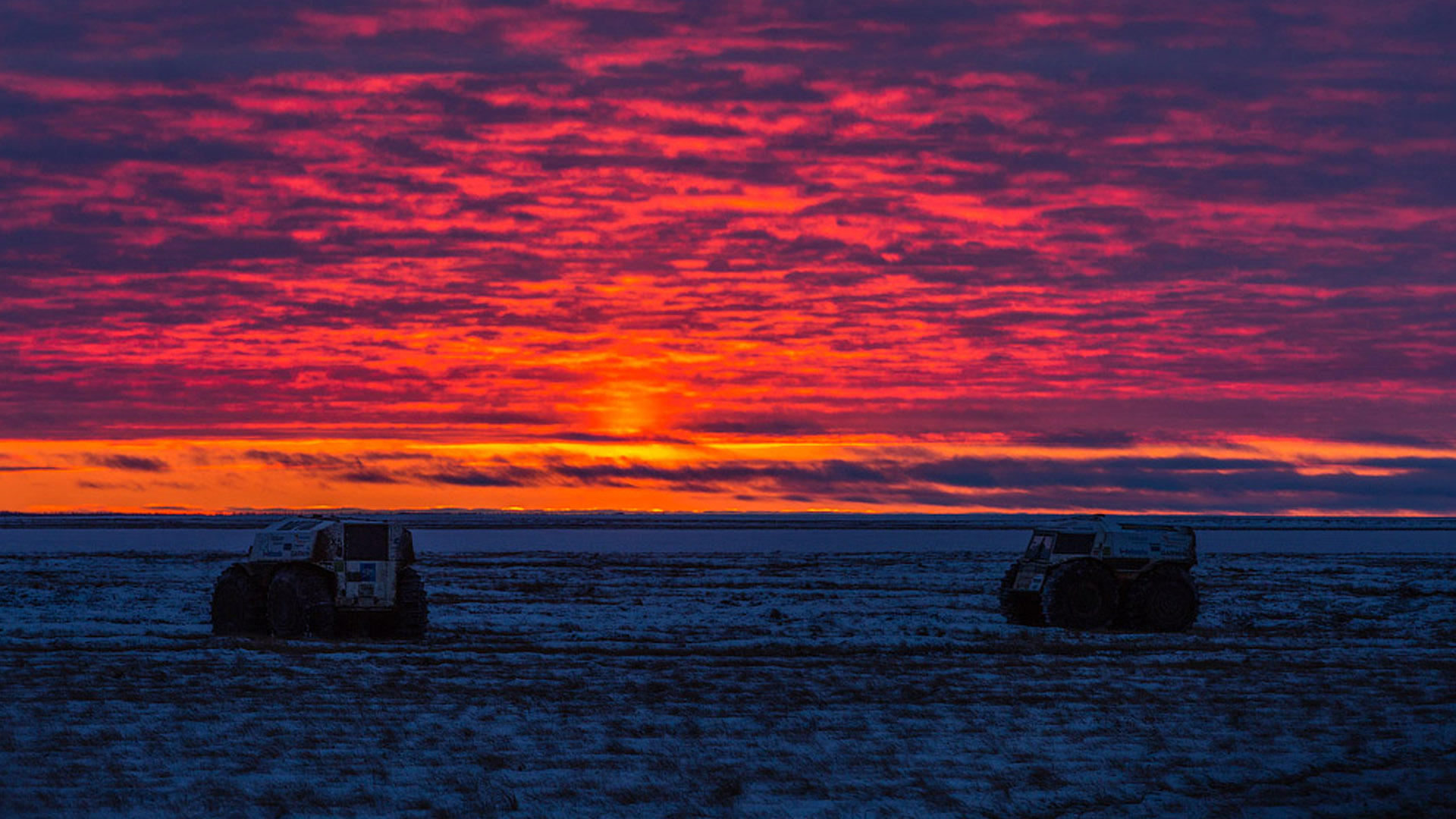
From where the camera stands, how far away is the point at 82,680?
22.7 metres

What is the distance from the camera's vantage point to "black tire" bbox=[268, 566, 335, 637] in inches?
1189

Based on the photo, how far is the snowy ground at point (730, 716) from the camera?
14.4 metres

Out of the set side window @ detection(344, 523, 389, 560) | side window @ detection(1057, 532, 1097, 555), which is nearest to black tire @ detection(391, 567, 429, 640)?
side window @ detection(344, 523, 389, 560)

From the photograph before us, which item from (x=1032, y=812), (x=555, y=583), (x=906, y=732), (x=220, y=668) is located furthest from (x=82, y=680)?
(x=555, y=583)

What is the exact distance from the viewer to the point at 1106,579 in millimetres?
35156

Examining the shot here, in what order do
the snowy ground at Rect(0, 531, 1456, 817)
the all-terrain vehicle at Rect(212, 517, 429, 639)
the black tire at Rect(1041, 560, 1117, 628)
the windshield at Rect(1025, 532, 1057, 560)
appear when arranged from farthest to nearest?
the windshield at Rect(1025, 532, 1057, 560), the black tire at Rect(1041, 560, 1117, 628), the all-terrain vehicle at Rect(212, 517, 429, 639), the snowy ground at Rect(0, 531, 1456, 817)

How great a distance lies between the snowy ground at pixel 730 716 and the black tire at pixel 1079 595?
139cm

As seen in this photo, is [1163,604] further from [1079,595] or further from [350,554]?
[350,554]

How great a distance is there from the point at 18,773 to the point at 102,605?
2662 cm

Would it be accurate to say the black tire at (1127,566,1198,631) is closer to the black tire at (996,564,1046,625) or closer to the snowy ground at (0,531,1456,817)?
the snowy ground at (0,531,1456,817)

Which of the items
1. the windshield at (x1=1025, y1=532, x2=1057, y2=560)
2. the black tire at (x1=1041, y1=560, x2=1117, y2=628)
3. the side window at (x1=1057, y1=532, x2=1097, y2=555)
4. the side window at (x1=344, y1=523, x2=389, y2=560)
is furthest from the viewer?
the windshield at (x1=1025, y1=532, x2=1057, y2=560)

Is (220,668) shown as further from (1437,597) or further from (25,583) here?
(1437,597)

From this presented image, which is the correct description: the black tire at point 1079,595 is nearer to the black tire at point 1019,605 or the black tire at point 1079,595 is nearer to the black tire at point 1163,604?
the black tire at point 1019,605

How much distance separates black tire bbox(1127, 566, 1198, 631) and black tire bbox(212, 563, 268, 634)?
1919cm
